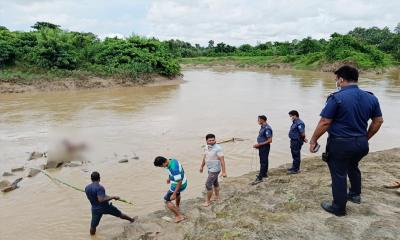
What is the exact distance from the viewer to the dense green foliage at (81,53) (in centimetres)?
3094

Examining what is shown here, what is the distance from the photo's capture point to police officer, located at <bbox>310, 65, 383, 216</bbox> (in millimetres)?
5137

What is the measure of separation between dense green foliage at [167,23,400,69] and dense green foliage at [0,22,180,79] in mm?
27113

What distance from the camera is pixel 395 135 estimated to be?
14.9 metres

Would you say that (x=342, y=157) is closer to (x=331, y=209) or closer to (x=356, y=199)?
(x=331, y=209)

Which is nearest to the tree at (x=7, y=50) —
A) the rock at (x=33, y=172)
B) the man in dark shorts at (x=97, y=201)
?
the rock at (x=33, y=172)

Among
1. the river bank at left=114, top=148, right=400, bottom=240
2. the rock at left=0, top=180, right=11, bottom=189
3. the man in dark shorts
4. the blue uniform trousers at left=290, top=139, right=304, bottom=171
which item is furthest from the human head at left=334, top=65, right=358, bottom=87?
the rock at left=0, top=180, right=11, bottom=189

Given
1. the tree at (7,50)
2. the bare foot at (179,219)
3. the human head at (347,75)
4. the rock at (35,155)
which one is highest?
the tree at (7,50)

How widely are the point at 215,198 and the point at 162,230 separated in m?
1.60

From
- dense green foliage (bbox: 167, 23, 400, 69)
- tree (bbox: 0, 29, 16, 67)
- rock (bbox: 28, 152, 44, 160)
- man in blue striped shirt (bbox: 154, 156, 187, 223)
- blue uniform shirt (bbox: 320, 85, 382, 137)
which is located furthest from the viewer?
dense green foliage (bbox: 167, 23, 400, 69)

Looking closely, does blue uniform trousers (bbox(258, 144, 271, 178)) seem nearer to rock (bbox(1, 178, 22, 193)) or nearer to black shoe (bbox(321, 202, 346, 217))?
black shoe (bbox(321, 202, 346, 217))

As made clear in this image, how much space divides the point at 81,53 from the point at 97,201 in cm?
2957

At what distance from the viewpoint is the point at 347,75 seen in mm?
5266

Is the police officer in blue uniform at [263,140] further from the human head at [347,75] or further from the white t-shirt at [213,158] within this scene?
the human head at [347,75]

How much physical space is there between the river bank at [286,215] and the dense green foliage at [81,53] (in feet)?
85.4
